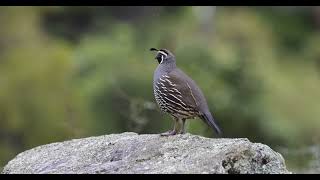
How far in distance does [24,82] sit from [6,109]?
3.61ft

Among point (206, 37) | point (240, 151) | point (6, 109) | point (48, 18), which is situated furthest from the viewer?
point (48, 18)

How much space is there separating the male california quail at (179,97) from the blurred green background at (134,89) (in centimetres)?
268

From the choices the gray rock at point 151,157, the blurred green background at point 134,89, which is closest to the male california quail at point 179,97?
the gray rock at point 151,157

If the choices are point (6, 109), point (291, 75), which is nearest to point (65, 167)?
point (6, 109)

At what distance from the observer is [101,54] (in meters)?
18.2

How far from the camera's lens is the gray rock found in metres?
5.96

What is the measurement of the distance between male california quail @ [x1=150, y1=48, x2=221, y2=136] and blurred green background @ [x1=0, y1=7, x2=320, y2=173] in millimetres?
2684

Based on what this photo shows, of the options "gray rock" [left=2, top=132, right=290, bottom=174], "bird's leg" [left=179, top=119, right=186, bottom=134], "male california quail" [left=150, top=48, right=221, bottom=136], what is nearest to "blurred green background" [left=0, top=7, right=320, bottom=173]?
"bird's leg" [left=179, top=119, right=186, bottom=134]

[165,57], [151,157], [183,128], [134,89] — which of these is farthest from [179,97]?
[134,89]

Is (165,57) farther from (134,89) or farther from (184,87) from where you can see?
(134,89)

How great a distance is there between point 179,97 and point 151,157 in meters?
1.12

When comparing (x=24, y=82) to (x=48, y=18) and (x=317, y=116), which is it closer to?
(x=317, y=116)

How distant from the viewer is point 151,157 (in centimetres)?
634
